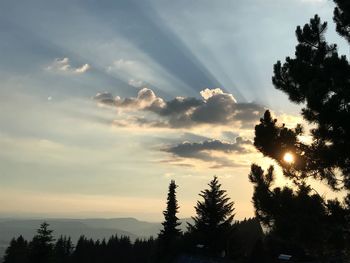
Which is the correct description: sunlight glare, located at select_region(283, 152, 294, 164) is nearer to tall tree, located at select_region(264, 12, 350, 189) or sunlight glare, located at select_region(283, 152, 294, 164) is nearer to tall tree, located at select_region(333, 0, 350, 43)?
tall tree, located at select_region(264, 12, 350, 189)

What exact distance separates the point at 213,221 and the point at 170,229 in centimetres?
731

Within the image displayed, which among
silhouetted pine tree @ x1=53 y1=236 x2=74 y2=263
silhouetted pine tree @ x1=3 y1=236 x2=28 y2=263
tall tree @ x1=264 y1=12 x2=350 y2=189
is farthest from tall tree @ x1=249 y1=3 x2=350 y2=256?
silhouetted pine tree @ x1=53 y1=236 x2=74 y2=263

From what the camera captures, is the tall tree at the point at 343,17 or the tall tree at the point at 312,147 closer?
the tall tree at the point at 312,147

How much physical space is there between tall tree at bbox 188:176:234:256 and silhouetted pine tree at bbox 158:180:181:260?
279 centimetres

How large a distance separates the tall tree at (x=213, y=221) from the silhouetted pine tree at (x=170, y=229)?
9.16 ft

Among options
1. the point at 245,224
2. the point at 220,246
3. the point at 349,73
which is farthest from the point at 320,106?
the point at 245,224

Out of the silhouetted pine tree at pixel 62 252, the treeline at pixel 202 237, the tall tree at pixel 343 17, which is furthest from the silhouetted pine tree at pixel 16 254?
the tall tree at pixel 343 17

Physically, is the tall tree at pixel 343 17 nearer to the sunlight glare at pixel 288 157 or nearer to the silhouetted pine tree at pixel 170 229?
the sunlight glare at pixel 288 157

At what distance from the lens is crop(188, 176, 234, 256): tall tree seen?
195 ft

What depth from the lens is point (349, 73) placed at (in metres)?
15.9

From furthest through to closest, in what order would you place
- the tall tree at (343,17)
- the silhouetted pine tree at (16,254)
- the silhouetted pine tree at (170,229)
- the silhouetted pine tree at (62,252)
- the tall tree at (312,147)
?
the silhouetted pine tree at (62,252) → the silhouetted pine tree at (16,254) → the silhouetted pine tree at (170,229) → the tall tree at (343,17) → the tall tree at (312,147)

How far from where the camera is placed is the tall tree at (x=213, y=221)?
195ft

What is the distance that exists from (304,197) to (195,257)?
25.1 m

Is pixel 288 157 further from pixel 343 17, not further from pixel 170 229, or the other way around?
pixel 170 229
